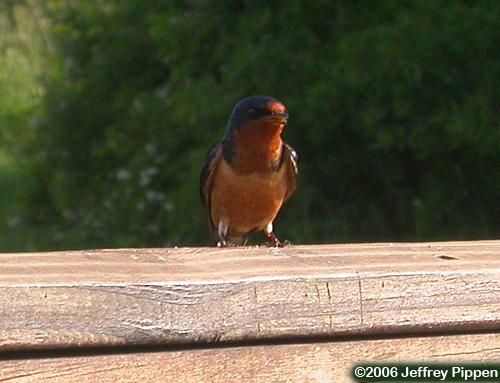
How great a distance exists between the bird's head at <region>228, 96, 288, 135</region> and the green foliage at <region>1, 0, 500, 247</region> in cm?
208

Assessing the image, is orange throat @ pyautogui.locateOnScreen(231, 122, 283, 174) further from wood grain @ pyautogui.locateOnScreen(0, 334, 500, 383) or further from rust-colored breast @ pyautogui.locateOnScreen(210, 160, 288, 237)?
wood grain @ pyautogui.locateOnScreen(0, 334, 500, 383)

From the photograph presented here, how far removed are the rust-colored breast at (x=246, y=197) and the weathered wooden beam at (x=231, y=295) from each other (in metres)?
3.01

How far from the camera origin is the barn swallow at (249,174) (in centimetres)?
468

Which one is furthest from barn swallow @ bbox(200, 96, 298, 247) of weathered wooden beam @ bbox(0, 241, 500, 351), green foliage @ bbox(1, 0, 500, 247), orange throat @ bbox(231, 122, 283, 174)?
weathered wooden beam @ bbox(0, 241, 500, 351)

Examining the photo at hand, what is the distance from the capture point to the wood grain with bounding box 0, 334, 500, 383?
4.65 feet

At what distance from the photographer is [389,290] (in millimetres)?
1565

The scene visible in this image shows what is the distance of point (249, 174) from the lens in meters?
4.77

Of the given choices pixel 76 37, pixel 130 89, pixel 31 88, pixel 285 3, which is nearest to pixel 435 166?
pixel 285 3

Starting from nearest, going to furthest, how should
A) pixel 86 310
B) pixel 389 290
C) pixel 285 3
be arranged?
1. pixel 86 310
2. pixel 389 290
3. pixel 285 3

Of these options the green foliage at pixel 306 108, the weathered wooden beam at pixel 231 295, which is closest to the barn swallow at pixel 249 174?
the green foliage at pixel 306 108

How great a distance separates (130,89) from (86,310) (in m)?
7.22

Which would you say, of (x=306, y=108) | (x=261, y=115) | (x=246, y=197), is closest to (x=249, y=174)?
(x=246, y=197)

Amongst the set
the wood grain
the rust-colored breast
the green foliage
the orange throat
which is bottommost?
the green foliage

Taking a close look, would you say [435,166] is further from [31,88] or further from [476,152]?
[31,88]
